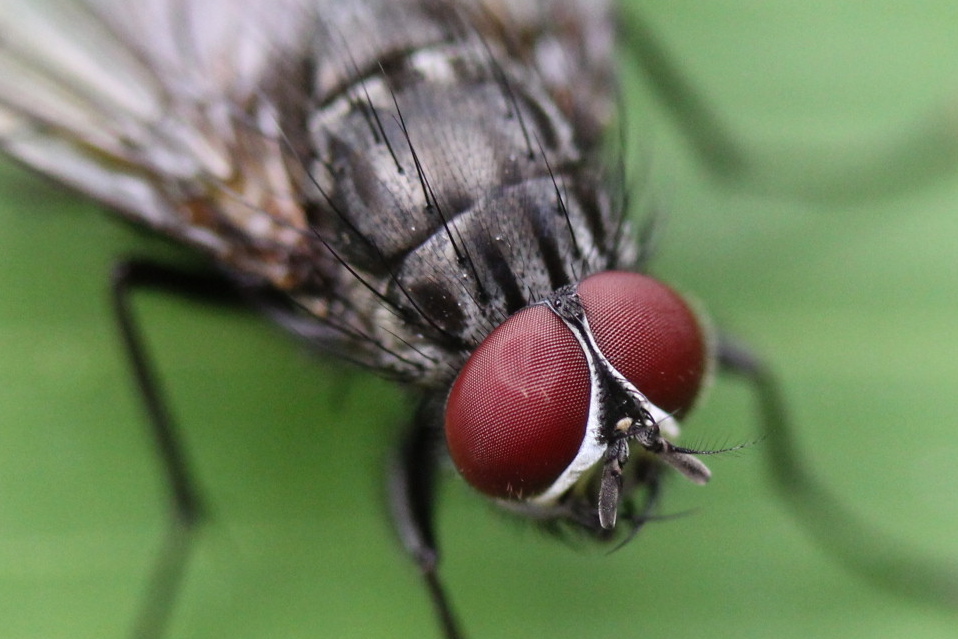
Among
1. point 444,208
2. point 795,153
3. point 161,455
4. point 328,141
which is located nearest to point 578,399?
point 444,208

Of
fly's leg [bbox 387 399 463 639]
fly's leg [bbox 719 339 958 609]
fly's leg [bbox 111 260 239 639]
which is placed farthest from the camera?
fly's leg [bbox 719 339 958 609]

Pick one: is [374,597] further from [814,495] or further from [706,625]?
[814,495]

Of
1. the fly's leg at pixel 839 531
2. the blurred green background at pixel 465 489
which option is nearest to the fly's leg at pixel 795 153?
the blurred green background at pixel 465 489

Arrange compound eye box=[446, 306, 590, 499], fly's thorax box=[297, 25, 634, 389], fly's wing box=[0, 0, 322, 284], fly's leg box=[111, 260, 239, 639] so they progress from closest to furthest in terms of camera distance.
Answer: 1. compound eye box=[446, 306, 590, 499]
2. fly's thorax box=[297, 25, 634, 389]
3. fly's wing box=[0, 0, 322, 284]
4. fly's leg box=[111, 260, 239, 639]

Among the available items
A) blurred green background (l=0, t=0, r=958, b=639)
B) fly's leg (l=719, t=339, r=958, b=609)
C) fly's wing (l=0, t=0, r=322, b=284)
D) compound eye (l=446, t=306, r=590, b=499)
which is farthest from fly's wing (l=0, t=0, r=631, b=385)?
fly's leg (l=719, t=339, r=958, b=609)

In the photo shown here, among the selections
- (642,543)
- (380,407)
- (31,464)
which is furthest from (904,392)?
(31,464)

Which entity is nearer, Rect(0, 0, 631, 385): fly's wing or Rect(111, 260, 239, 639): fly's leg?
Rect(0, 0, 631, 385): fly's wing

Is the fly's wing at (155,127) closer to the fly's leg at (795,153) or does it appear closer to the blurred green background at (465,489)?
the blurred green background at (465,489)

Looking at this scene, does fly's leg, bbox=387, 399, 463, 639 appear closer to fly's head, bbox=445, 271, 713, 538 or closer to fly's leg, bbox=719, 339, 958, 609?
fly's head, bbox=445, 271, 713, 538

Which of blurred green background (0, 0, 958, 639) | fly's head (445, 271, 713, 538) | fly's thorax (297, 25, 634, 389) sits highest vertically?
fly's thorax (297, 25, 634, 389)
